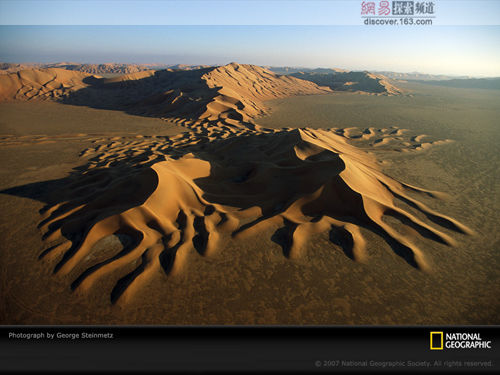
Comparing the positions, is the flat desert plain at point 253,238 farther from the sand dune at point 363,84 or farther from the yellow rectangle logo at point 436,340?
the sand dune at point 363,84

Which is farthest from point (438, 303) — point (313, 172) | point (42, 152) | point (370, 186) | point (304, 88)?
point (304, 88)

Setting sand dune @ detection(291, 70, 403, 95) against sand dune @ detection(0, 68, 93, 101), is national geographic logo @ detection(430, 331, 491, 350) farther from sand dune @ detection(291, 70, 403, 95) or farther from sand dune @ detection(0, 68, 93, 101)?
sand dune @ detection(291, 70, 403, 95)

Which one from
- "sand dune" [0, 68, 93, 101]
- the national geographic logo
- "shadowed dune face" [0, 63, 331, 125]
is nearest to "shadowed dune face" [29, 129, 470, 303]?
the national geographic logo

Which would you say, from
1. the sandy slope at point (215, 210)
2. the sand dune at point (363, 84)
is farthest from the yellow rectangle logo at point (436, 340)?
the sand dune at point (363, 84)

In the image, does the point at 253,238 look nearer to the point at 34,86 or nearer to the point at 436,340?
the point at 436,340

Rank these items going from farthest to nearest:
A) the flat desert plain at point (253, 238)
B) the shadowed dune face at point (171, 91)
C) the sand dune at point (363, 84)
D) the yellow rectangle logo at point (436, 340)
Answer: the sand dune at point (363, 84)
the shadowed dune face at point (171, 91)
the flat desert plain at point (253, 238)
the yellow rectangle logo at point (436, 340)
